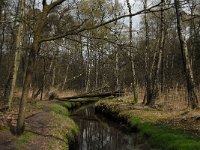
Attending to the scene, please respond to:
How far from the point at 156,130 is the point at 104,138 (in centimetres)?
464

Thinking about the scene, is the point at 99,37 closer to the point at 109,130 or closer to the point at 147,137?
the point at 147,137

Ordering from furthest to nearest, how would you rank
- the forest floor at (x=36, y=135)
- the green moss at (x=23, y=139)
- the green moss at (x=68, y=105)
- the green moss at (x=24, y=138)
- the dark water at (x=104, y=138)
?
the green moss at (x=68, y=105) < the dark water at (x=104, y=138) < the green moss at (x=24, y=138) < the forest floor at (x=36, y=135) < the green moss at (x=23, y=139)

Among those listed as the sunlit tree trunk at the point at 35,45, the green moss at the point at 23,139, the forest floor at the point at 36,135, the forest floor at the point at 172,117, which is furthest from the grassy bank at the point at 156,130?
the sunlit tree trunk at the point at 35,45

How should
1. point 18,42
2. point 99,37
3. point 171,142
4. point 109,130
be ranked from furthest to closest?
point 109,130 < point 18,42 < point 171,142 < point 99,37

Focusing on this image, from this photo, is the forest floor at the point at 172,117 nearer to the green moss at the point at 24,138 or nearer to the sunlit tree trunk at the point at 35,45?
the green moss at the point at 24,138

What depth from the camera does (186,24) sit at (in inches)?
2223

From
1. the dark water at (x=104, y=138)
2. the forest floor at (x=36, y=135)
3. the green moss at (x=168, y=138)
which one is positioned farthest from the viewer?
the dark water at (x=104, y=138)

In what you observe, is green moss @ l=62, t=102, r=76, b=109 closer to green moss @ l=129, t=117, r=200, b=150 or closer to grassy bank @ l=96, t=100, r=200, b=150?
grassy bank @ l=96, t=100, r=200, b=150

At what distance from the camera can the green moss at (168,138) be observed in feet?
44.8

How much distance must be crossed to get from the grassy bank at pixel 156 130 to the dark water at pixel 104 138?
56 cm

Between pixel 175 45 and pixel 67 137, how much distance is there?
4594 centimetres

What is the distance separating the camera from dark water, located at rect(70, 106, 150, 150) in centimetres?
1811

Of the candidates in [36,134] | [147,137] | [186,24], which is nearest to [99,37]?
[36,134]

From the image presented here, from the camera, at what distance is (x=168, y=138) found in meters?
15.5
